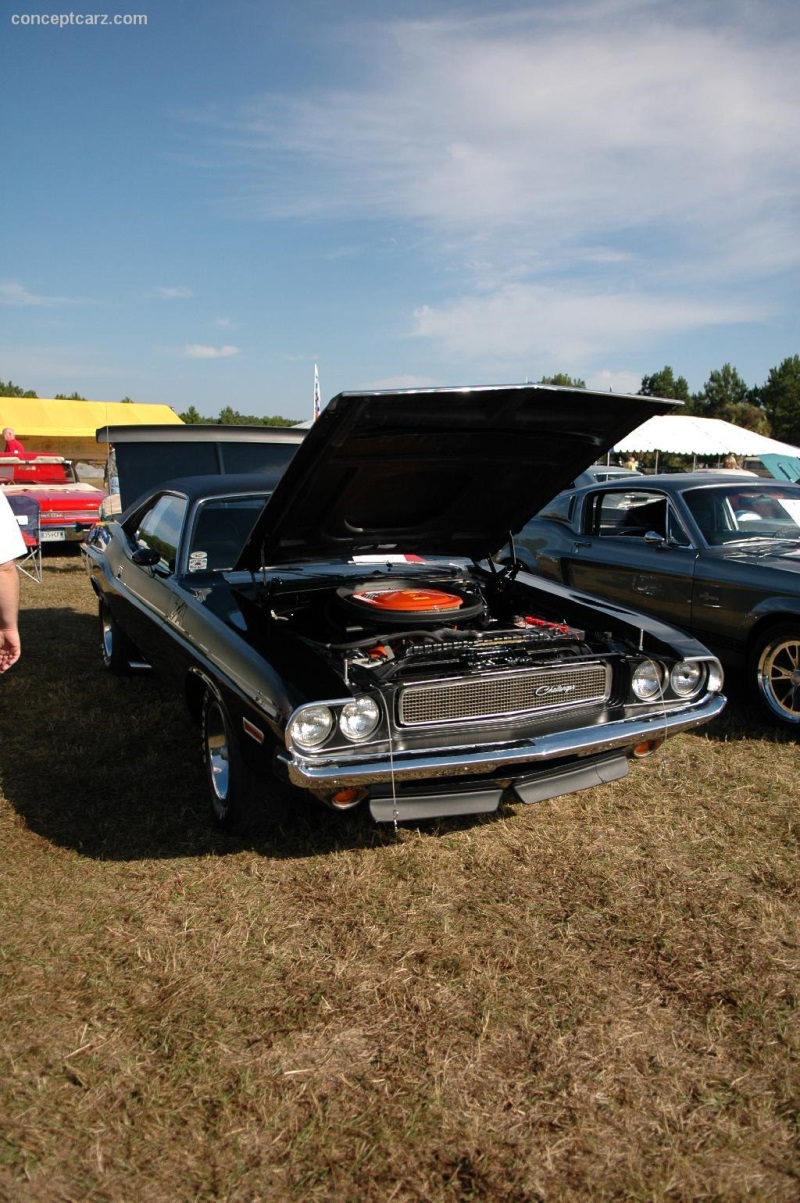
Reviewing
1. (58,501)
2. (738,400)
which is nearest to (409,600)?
(58,501)

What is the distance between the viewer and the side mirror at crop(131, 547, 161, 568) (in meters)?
4.46

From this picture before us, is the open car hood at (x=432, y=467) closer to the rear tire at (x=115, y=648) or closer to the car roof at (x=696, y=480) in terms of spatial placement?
the car roof at (x=696, y=480)

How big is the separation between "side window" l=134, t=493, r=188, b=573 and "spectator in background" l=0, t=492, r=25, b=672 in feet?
4.16

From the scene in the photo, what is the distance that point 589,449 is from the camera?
13.7 feet

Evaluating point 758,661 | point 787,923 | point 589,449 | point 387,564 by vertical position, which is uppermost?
point 589,449

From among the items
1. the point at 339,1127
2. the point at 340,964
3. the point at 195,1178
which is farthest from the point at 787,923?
the point at 195,1178

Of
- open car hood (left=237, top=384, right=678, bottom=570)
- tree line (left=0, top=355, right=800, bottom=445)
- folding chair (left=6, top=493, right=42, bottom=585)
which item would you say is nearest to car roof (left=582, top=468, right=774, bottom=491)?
open car hood (left=237, top=384, right=678, bottom=570)

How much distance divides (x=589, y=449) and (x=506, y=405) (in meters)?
0.73

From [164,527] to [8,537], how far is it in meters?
1.81

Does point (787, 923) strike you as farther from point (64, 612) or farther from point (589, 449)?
point (64, 612)

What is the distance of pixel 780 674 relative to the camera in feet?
16.2

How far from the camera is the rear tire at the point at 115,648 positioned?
19.2ft

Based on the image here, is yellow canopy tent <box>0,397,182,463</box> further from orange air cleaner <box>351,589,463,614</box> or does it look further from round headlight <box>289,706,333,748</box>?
round headlight <box>289,706,333,748</box>

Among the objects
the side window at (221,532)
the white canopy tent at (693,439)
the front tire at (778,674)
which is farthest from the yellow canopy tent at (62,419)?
the front tire at (778,674)
